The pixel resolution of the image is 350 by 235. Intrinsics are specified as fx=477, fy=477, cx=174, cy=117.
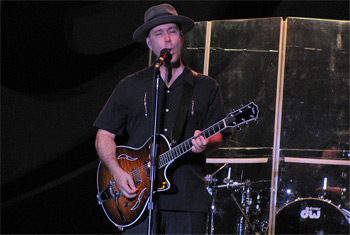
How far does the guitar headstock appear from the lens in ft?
8.99

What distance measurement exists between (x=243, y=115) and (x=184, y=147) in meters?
0.40

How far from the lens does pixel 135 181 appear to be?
3.08 metres

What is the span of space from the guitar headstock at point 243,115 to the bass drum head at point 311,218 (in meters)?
2.01

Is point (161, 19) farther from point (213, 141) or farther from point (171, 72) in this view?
point (213, 141)

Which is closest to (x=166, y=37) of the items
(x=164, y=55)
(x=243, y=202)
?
(x=164, y=55)

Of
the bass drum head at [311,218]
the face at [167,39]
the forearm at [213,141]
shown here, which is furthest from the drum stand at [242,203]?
the face at [167,39]

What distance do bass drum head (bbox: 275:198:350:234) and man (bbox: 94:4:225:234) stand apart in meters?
1.85

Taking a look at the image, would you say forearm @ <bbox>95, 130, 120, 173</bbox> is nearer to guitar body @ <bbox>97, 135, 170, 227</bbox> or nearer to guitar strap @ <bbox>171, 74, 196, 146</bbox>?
guitar body @ <bbox>97, 135, 170, 227</bbox>

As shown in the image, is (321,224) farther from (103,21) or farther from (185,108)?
(103,21)

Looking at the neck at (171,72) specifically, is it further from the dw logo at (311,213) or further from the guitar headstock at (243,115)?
the dw logo at (311,213)

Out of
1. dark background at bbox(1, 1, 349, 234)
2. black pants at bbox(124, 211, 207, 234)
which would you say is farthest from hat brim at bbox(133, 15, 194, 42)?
dark background at bbox(1, 1, 349, 234)

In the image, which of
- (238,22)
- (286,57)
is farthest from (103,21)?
(286,57)

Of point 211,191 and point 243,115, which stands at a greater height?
point 243,115

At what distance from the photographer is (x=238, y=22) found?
479 cm
